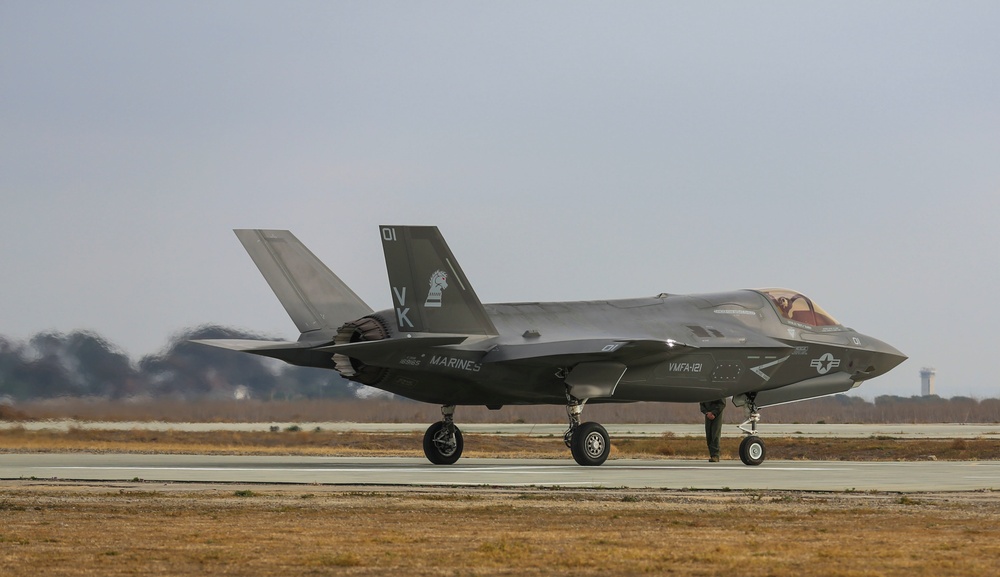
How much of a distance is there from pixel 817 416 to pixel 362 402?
42.5 m

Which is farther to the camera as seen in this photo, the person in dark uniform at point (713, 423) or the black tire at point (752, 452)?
the person in dark uniform at point (713, 423)

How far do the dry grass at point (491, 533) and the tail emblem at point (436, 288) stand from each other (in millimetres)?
7087

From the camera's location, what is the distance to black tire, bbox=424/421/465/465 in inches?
1014

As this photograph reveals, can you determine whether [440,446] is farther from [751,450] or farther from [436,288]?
[751,450]

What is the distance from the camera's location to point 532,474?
2133 centimetres

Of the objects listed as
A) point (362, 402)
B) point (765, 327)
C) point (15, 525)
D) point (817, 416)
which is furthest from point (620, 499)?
point (817, 416)

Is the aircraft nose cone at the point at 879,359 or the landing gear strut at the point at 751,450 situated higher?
the aircraft nose cone at the point at 879,359

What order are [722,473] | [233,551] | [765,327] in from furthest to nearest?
[765,327]
[722,473]
[233,551]

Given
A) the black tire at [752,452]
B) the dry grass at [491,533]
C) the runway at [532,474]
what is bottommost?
the dry grass at [491,533]

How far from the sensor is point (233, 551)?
34.0 feet

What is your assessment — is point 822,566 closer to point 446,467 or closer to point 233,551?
point 233,551

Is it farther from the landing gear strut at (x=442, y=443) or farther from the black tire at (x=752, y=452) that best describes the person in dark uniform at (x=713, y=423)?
the landing gear strut at (x=442, y=443)

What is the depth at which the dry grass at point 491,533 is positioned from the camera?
9.55 metres

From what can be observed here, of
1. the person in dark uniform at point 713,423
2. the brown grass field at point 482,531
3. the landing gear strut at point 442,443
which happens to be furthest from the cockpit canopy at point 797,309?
the brown grass field at point 482,531
